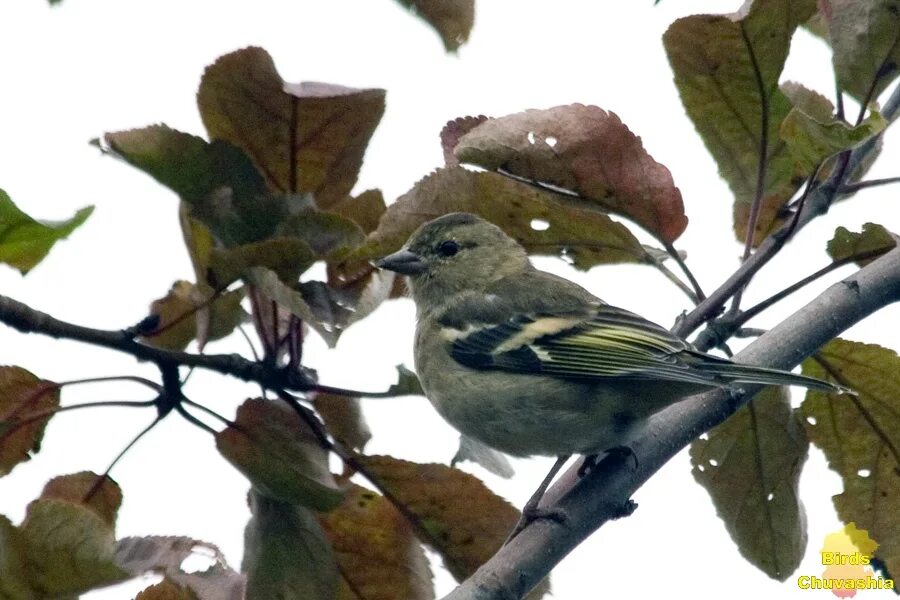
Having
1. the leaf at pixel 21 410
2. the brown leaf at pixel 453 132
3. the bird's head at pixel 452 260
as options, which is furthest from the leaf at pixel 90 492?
the bird's head at pixel 452 260

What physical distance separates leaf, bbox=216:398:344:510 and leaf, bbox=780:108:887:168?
3.95 ft

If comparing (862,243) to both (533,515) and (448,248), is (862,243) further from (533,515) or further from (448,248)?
(448,248)

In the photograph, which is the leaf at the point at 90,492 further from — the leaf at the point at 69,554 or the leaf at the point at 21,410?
the leaf at the point at 69,554

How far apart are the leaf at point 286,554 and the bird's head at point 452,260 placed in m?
1.68

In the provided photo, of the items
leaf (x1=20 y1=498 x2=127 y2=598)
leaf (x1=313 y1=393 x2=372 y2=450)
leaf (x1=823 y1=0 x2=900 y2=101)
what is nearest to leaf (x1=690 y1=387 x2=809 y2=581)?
leaf (x1=823 y1=0 x2=900 y2=101)

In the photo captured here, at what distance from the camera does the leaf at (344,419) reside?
99.5 inches

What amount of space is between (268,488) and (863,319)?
1514 mm

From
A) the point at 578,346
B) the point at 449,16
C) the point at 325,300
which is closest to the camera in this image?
the point at 449,16

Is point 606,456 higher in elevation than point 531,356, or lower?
lower

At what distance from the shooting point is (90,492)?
243 cm

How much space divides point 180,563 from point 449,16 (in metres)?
1.19

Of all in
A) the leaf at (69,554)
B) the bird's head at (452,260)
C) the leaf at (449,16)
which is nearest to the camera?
the leaf at (69,554)

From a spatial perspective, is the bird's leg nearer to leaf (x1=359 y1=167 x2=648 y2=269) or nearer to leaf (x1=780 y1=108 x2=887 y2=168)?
leaf (x1=359 y1=167 x2=648 y2=269)

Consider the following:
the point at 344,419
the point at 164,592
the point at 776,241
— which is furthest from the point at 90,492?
the point at 776,241
